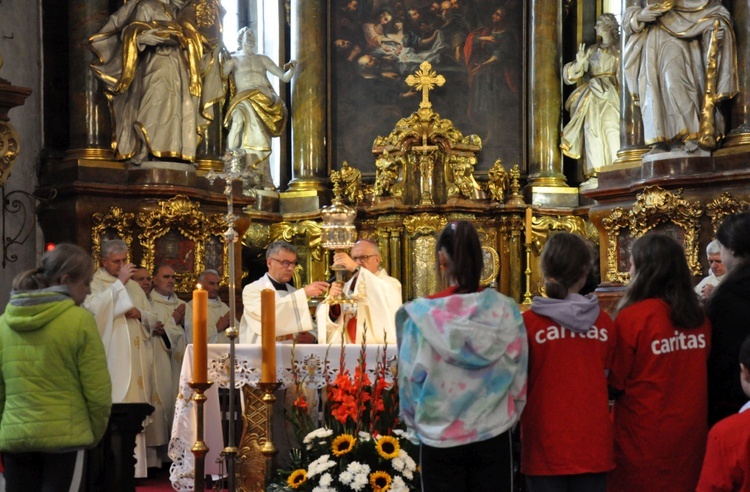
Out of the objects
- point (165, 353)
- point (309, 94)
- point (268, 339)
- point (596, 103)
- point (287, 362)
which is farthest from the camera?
point (309, 94)

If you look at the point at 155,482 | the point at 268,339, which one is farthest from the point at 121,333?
the point at 268,339

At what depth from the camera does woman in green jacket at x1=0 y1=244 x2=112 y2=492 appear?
4.78m

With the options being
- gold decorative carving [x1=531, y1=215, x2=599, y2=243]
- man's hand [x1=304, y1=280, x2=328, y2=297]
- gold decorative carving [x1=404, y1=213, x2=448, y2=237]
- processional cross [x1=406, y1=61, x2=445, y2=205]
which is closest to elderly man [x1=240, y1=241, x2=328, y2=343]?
man's hand [x1=304, y1=280, x2=328, y2=297]

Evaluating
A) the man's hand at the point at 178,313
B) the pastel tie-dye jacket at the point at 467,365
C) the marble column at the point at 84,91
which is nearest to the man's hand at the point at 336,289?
the man's hand at the point at 178,313

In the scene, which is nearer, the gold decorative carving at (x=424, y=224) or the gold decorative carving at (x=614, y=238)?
the gold decorative carving at (x=614, y=238)

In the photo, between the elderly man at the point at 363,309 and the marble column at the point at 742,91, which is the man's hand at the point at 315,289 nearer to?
the elderly man at the point at 363,309

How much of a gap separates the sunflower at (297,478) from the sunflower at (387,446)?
399 millimetres

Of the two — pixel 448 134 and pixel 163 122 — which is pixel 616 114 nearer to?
pixel 448 134

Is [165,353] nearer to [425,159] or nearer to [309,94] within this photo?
[425,159]

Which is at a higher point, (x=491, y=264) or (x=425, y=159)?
(x=425, y=159)

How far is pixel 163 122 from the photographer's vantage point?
37.6 feet

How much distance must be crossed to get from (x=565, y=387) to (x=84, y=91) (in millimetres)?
7860

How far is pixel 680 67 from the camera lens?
35.3ft

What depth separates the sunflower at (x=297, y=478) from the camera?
6074 mm
